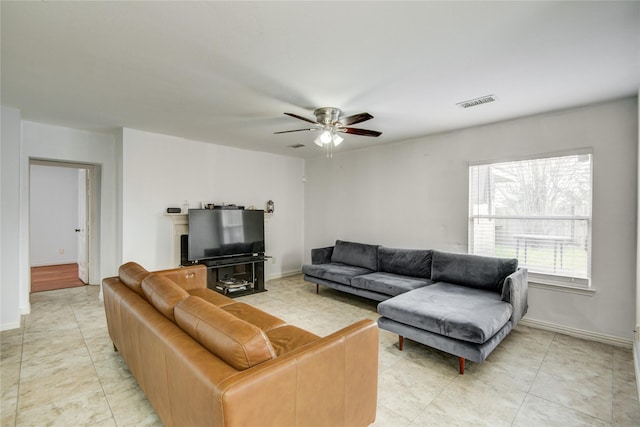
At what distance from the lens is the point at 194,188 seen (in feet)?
16.3

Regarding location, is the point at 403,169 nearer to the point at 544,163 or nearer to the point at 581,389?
the point at 544,163

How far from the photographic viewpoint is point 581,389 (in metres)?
2.33

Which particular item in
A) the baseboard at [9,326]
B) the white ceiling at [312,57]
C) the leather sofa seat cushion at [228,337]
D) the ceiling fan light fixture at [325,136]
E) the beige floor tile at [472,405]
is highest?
the white ceiling at [312,57]

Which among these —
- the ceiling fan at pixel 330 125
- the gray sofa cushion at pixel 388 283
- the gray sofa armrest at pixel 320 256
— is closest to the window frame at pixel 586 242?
the gray sofa cushion at pixel 388 283

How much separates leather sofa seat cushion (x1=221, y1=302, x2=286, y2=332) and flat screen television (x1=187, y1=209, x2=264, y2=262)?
2.09 meters

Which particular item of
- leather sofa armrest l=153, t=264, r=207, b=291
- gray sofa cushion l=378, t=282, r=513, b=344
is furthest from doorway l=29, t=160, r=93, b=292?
gray sofa cushion l=378, t=282, r=513, b=344

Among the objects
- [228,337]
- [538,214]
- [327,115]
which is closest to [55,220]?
[327,115]

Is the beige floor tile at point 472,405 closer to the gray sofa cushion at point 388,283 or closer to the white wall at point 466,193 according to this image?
the gray sofa cushion at point 388,283

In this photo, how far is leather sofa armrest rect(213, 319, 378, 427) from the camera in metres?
1.11

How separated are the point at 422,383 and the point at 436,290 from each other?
1.30 metres

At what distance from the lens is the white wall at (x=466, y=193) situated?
3070 mm

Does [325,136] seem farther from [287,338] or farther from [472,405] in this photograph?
[472,405]

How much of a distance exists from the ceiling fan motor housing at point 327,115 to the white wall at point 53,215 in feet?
22.8

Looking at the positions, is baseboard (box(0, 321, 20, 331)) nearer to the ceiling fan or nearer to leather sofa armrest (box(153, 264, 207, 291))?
leather sofa armrest (box(153, 264, 207, 291))
